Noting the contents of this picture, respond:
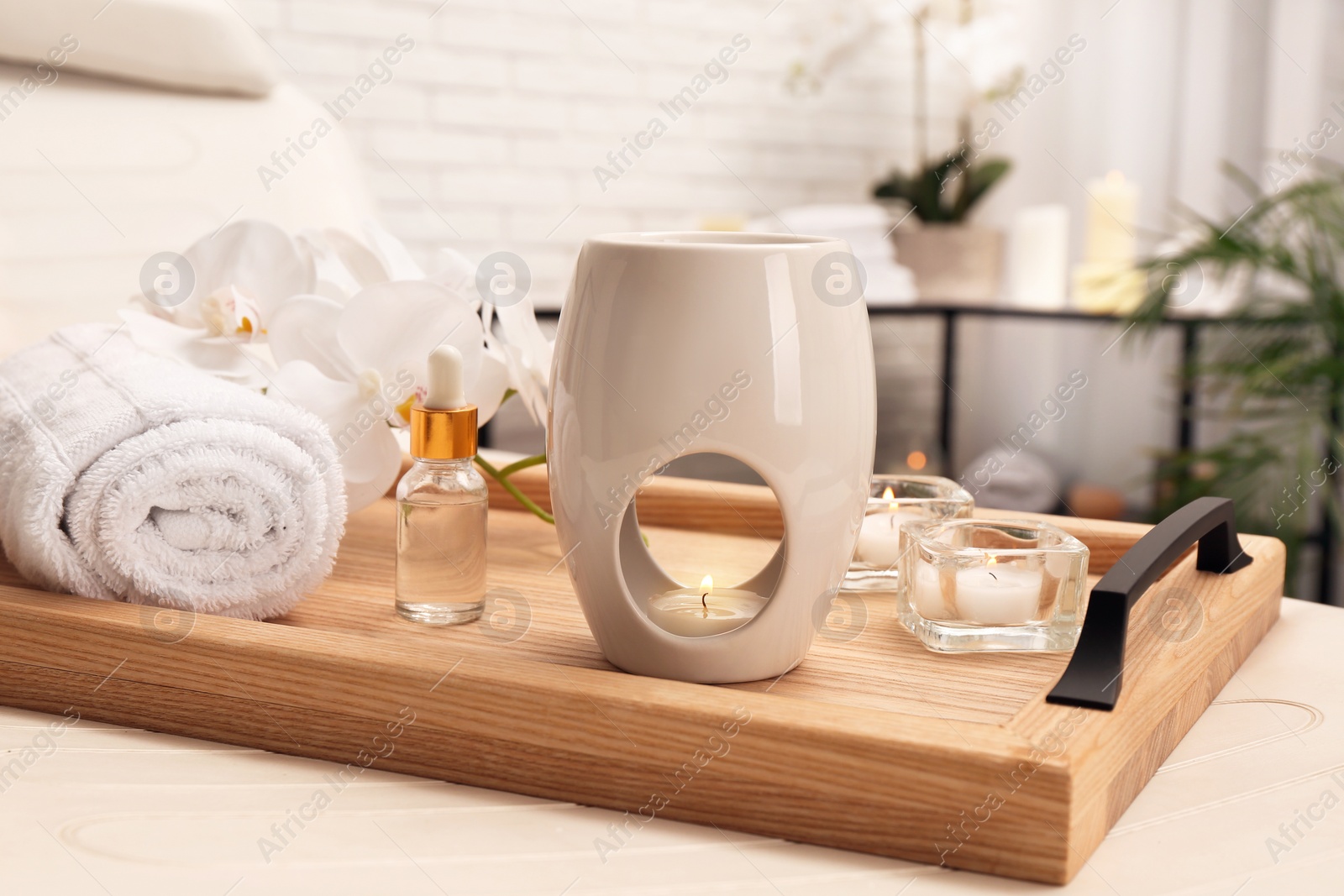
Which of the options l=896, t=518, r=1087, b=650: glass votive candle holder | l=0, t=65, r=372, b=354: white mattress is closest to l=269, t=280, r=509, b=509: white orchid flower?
l=896, t=518, r=1087, b=650: glass votive candle holder

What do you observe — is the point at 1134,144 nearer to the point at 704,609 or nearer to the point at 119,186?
the point at 119,186


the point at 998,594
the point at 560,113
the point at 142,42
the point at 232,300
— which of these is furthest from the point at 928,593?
the point at 560,113

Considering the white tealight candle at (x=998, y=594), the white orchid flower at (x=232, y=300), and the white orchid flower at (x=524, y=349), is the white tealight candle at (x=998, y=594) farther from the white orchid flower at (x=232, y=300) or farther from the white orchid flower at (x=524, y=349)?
the white orchid flower at (x=232, y=300)

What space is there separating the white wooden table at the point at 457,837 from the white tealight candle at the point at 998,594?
85 mm

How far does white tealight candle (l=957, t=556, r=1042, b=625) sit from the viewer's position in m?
0.50

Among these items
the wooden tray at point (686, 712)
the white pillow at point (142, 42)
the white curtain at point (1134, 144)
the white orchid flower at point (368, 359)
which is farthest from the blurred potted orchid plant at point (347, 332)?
the white curtain at point (1134, 144)

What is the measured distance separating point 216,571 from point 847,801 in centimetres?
30

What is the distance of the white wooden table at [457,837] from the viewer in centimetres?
37

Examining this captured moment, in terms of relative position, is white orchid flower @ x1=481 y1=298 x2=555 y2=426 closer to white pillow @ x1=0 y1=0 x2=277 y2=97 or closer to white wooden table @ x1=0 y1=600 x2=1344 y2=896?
white wooden table @ x1=0 y1=600 x2=1344 y2=896

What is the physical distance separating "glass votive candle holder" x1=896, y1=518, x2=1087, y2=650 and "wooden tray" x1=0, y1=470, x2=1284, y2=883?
11 mm

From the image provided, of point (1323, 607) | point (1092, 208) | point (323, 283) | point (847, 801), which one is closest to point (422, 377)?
point (323, 283)

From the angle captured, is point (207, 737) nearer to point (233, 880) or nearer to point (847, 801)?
point (233, 880)

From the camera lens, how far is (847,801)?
0.39 metres

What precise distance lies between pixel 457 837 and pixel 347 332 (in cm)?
30
